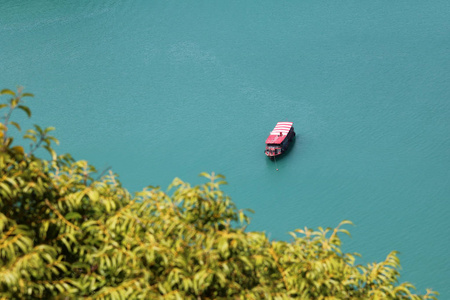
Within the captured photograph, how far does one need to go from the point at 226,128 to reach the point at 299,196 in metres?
4.77

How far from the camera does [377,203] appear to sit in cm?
2116

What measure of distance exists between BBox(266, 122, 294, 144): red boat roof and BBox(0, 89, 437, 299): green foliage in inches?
654

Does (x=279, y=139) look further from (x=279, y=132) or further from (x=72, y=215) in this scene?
(x=72, y=215)

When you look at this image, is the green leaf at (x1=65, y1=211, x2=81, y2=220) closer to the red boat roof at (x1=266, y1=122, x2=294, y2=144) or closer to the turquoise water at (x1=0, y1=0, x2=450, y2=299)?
the turquoise water at (x1=0, y1=0, x2=450, y2=299)

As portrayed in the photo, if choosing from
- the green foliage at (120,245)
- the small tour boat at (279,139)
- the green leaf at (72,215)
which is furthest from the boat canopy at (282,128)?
Answer: the green leaf at (72,215)

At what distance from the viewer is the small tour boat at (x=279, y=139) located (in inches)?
920

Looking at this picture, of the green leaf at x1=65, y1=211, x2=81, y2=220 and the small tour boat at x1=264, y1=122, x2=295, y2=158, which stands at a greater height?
the small tour boat at x1=264, y1=122, x2=295, y2=158

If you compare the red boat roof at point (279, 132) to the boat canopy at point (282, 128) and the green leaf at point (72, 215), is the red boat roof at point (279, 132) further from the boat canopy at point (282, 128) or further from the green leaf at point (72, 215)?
the green leaf at point (72, 215)

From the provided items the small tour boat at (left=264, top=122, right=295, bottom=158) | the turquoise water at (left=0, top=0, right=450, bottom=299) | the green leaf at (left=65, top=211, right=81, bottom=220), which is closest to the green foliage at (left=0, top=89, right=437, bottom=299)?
the green leaf at (left=65, top=211, right=81, bottom=220)

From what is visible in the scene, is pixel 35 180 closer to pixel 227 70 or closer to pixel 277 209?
pixel 277 209

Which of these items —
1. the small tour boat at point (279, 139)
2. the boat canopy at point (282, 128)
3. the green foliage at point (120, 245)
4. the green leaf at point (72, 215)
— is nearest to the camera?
the green foliage at point (120, 245)

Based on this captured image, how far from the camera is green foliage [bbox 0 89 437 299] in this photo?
5645mm

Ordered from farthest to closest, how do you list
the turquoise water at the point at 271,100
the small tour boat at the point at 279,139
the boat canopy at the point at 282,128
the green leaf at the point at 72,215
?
the boat canopy at the point at 282,128 < the small tour boat at the point at 279,139 < the turquoise water at the point at 271,100 < the green leaf at the point at 72,215

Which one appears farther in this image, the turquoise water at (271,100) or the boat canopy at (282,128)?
the boat canopy at (282,128)
